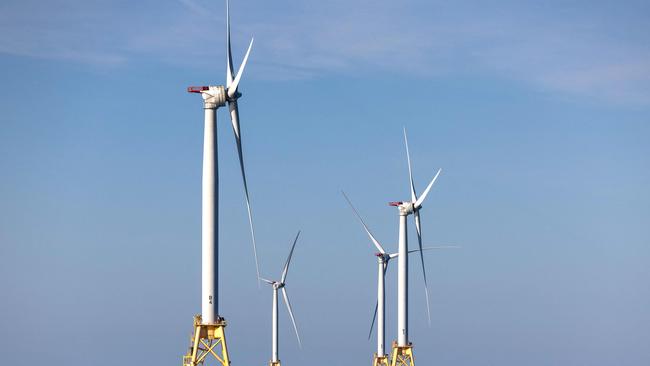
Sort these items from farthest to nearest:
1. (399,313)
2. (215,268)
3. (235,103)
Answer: (399,313) < (235,103) < (215,268)

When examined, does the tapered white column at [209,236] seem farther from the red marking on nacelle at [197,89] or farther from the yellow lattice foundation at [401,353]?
the yellow lattice foundation at [401,353]

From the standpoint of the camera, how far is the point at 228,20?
398ft

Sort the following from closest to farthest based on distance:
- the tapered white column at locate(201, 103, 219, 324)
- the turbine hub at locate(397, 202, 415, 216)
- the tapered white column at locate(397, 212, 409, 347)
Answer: the tapered white column at locate(201, 103, 219, 324), the tapered white column at locate(397, 212, 409, 347), the turbine hub at locate(397, 202, 415, 216)

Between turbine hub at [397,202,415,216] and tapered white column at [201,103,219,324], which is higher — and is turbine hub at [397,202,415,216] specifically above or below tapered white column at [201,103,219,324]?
above

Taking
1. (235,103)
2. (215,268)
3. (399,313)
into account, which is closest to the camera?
(215,268)

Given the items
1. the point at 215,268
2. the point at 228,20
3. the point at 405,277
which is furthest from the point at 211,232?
the point at 405,277

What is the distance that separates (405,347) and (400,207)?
19.8 m

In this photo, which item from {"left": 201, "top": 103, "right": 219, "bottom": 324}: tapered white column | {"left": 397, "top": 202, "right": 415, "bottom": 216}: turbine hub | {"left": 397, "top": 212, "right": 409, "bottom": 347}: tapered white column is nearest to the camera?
{"left": 201, "top": 103, "right": 219, "bottom": 324}: tapered white column

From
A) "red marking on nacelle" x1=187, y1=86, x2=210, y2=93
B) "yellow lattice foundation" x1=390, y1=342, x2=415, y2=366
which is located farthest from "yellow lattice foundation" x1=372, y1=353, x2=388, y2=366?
"red marking on nacelle" x1=187, y1=86, x2=210, y2=93

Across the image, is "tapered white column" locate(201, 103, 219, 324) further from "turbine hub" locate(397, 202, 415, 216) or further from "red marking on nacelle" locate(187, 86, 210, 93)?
"turbine hub" locate(397, 202, 415, 216)

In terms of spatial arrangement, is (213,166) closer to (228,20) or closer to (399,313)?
(228,20)

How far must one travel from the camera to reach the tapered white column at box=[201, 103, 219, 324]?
10862 cm

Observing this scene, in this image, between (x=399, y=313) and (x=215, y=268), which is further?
(x=399, y=313)

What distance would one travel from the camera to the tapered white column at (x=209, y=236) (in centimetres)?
10862
